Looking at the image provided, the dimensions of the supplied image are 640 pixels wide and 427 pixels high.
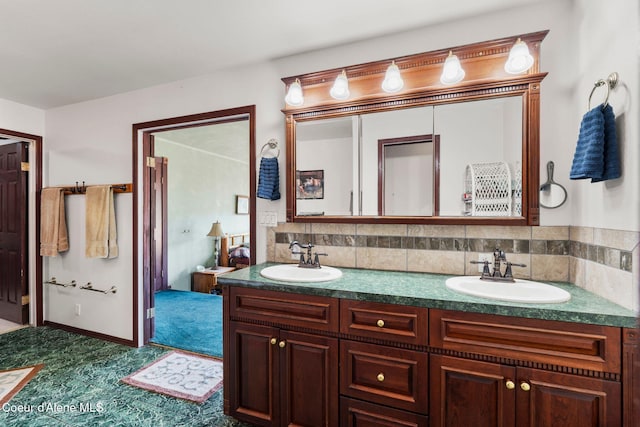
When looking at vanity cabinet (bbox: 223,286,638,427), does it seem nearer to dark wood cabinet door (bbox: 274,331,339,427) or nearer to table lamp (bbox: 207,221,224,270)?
dark wood cabinet door (bbox: 274,331,339,427)

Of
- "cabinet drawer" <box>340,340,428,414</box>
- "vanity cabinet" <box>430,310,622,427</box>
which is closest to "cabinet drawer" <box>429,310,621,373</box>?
"vanity cabinet" <box>430,310,622,427</box>

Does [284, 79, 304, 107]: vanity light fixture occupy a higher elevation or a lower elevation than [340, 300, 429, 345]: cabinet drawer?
higher

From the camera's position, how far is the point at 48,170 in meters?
3.27

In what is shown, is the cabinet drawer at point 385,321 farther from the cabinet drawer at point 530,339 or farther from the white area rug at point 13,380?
the white area rug at point 13,380

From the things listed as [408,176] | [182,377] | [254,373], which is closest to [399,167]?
[408,176]

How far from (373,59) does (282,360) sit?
1929 millimetres

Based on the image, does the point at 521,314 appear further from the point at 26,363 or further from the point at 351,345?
the point at 26,363

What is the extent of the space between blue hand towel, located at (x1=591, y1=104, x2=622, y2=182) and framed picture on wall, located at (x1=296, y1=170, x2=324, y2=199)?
4.68ft

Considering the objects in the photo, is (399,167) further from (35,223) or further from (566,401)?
(35,223)

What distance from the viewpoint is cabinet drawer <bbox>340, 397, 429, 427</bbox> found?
4.54ft

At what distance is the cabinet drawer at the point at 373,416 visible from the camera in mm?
1385

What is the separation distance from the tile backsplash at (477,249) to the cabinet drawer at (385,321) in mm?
566

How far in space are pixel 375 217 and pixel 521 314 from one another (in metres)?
0.94

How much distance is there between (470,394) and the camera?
1.29 metres
